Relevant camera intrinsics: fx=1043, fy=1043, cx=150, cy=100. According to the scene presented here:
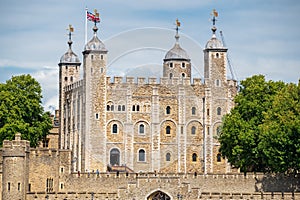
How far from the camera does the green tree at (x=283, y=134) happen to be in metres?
78.1

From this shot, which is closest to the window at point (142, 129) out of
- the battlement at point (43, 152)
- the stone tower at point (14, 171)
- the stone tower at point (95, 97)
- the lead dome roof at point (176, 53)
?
the stone tower at point (95, 97)

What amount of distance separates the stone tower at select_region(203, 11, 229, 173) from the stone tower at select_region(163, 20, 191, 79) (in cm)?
588

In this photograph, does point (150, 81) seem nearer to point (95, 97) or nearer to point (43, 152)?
point (95, 97)

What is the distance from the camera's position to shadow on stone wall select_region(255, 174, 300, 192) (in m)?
80.9

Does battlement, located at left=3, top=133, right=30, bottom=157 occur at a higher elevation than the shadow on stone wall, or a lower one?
higher

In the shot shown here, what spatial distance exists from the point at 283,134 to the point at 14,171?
2034 cm

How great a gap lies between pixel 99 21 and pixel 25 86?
11129 millimetres

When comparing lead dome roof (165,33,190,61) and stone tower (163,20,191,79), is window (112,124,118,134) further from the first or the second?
lead dome roof (165,33,190,61)

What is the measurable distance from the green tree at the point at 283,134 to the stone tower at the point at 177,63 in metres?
30.6

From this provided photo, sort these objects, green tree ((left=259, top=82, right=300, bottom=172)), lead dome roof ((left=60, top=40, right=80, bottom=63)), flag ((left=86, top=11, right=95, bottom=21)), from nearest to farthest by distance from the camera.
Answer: green tree ((left=259, top=82, right=300, bottom=172))
flag ((left=86, top=11, right=95, bottom=21))
lead dome roof ((left=60, top=40, right=80, bottom=63))

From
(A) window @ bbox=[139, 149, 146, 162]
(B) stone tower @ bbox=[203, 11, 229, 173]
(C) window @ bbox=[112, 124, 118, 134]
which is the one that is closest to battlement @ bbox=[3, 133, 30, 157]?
(C) window @ bbox=[112, 124, 118, 134]

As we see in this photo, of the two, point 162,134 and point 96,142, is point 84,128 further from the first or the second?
point 162,134

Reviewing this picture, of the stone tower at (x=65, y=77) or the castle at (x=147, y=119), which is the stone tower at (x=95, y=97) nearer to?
the castle at (x=147, y=119)

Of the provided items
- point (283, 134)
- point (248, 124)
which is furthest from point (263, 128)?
point (248, 124)
